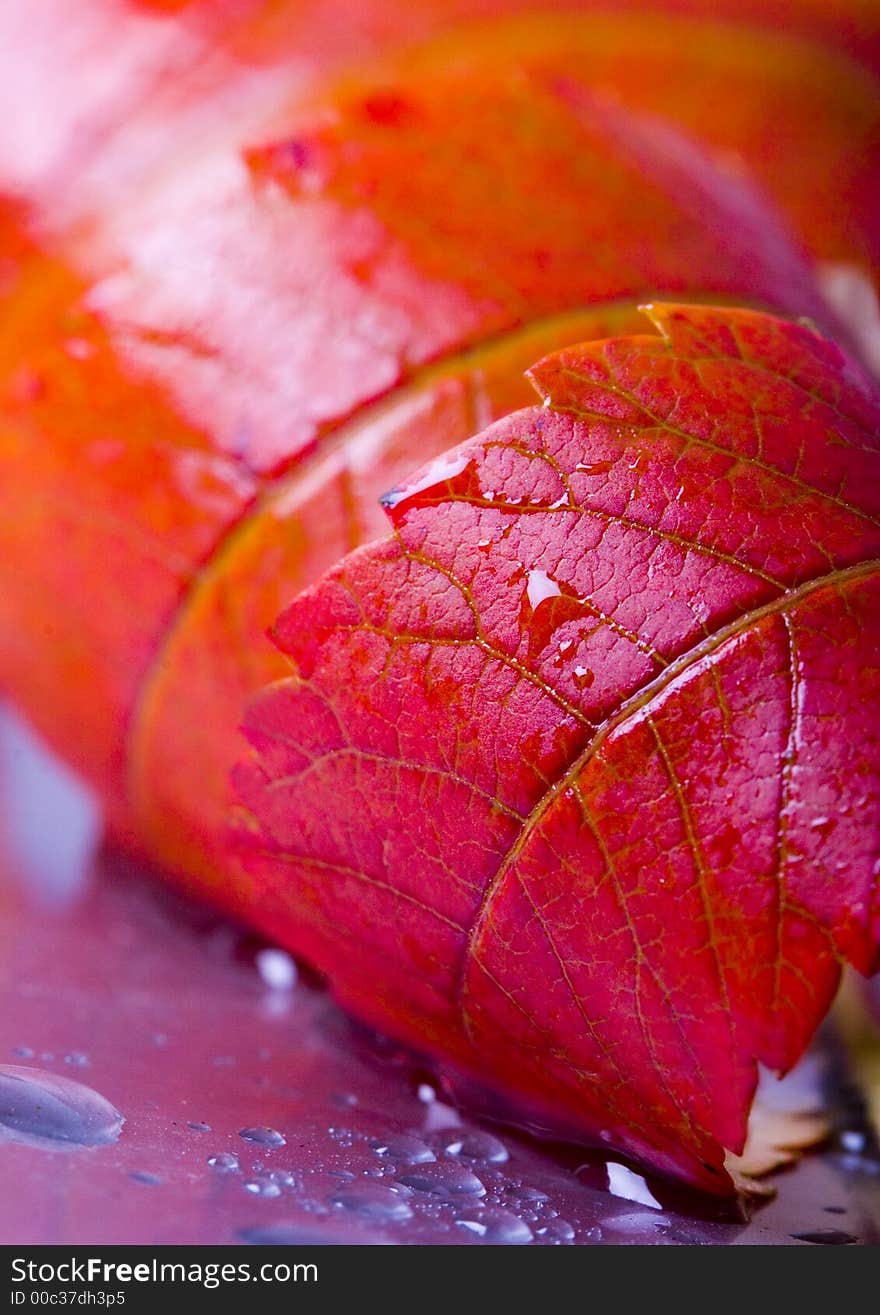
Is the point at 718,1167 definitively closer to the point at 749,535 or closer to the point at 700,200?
the point at 749,535

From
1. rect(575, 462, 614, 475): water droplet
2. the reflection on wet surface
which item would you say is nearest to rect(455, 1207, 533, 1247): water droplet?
the reflection on wet surface

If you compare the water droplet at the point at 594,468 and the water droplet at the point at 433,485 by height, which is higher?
the water droplet at the point at 433,485

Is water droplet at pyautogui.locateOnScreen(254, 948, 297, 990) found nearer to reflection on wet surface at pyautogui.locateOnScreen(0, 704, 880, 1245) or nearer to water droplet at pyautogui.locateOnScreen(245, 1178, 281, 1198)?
reflection on wet surface at pyautogui.locateOnScreen(0, 704, 880, 1245)

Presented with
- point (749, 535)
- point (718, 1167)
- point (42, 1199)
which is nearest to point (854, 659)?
point (749, 535)

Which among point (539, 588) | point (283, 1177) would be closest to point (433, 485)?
point (539, 588)

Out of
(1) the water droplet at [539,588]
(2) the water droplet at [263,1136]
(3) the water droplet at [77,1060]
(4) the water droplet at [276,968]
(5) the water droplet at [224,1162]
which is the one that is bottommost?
(5) the water droplet at [224,1162]

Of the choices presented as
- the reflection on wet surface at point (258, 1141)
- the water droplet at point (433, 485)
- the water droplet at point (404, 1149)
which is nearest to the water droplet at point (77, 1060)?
the reflection on wet surface at point (258, 1141)

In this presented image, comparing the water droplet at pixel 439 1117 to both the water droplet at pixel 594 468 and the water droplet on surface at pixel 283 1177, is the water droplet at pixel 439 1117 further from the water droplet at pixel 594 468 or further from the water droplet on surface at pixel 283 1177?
the water droplet at pixel 594 468

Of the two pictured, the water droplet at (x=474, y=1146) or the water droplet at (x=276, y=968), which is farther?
the water droplet at (x=276, y=968)
